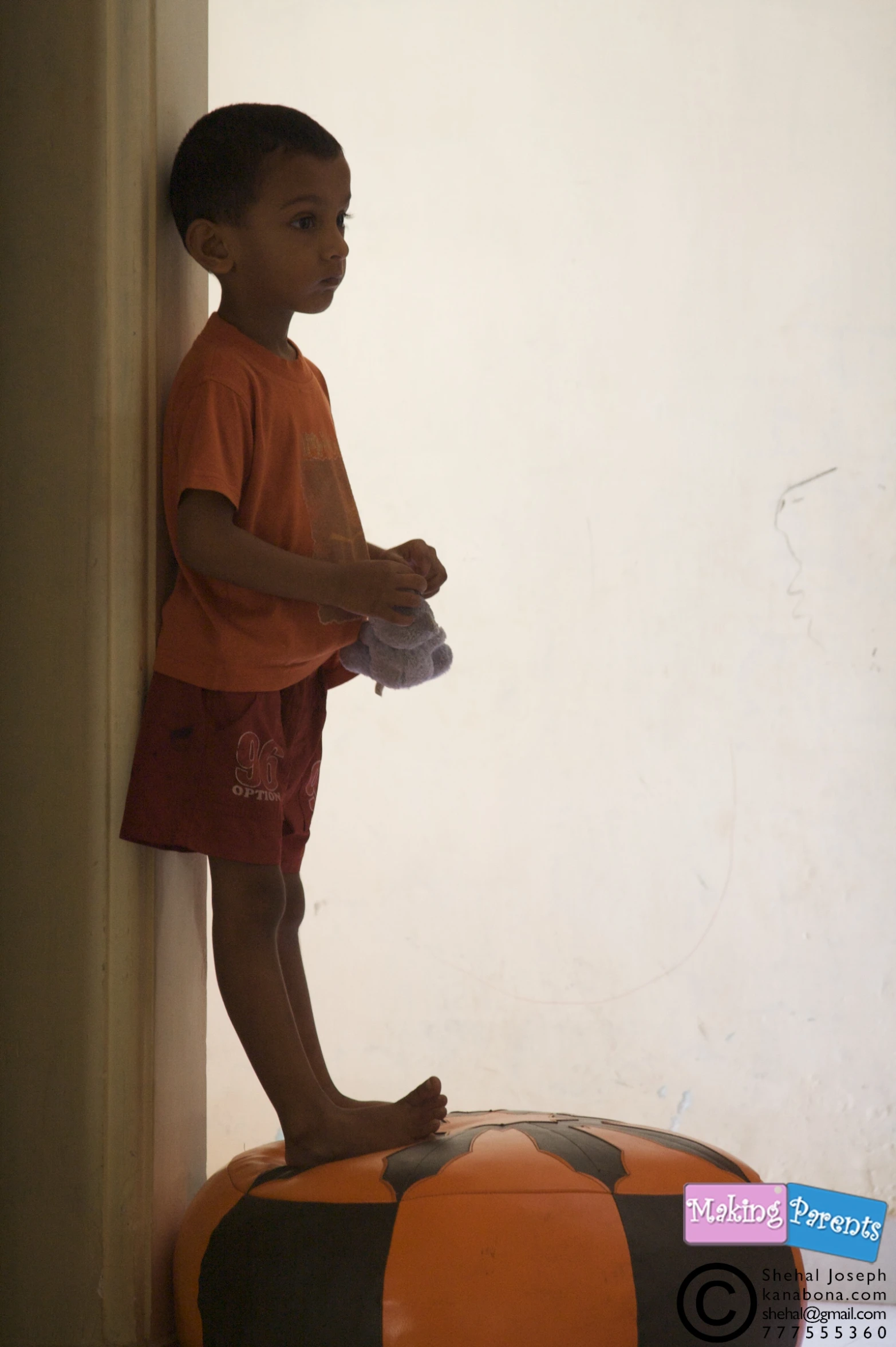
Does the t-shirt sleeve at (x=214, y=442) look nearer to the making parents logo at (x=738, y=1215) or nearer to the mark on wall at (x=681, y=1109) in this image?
the making parents logo at (x=738, y=1215)

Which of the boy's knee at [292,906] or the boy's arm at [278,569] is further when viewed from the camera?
the boy's knee at [292,906]

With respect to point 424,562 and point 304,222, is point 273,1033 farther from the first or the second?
point 304,222

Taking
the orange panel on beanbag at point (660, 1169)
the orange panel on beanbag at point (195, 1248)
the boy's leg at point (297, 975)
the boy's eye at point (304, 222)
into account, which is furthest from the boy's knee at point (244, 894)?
the boy's eye at point (304, 222)

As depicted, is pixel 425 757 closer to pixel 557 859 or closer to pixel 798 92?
pixel 557 859

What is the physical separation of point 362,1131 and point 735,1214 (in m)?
0.32

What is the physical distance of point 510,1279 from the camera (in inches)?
34.5

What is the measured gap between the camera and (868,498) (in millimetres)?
2158

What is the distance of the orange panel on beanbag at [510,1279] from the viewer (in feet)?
2.84

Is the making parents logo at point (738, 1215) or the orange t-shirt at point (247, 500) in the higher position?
the orange t-shirt at point (247, 500)

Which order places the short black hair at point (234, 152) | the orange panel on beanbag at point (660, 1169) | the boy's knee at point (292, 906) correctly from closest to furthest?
1. the orange panel on beanbag at point (660, 1169)
2. the short black hair at point (234, 152)
3. the boy's knee at point (292, 906)

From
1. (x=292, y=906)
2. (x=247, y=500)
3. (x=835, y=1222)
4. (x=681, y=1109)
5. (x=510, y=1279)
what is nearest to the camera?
(x=510, y=1279)

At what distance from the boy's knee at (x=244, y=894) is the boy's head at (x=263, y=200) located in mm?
525

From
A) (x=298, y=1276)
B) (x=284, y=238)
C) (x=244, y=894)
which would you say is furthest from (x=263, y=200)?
(x=298, y=1276)

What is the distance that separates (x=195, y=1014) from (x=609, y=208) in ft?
5.51
